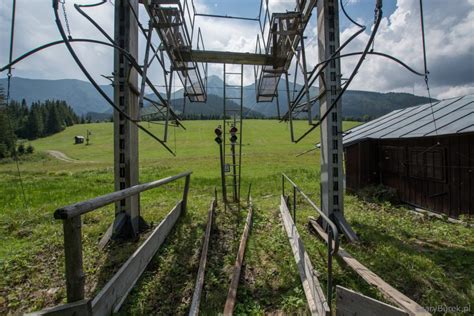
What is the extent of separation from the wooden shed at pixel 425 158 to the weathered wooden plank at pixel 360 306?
745 centimetres

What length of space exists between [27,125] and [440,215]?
9856 centimetres

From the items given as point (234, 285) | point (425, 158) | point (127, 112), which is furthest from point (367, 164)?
point (127, 112)

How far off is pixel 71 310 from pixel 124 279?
1.29 meters

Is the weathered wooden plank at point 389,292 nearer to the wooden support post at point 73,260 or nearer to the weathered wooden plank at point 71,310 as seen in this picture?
the weathered wooden plank at point 71,310

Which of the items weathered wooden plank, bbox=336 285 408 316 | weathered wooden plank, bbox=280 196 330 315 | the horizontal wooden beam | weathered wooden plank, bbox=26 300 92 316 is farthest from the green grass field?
the horizontal wooden beam

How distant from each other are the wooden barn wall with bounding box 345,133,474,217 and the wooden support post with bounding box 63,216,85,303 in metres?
10.2

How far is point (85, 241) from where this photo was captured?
5.55 meters

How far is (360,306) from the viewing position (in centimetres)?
268

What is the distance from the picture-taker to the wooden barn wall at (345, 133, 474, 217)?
27.9ft

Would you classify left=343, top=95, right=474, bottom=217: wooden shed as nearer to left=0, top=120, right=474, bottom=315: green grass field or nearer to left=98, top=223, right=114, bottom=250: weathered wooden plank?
left=0, top=120, right=474, bottom=315: green grass field

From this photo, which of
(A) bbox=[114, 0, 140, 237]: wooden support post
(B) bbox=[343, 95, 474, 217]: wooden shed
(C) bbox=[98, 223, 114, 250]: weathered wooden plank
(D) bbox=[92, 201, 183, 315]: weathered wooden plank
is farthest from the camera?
(B) bbox=[343, 95, 474, 217]: wooden shed

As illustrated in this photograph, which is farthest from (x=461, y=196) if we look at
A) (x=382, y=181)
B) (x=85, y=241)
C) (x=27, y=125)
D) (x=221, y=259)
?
(x=27, y=125)

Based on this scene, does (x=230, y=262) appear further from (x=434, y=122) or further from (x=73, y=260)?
(x=434, y=122)

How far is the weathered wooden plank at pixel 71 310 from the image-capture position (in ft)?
7.16
